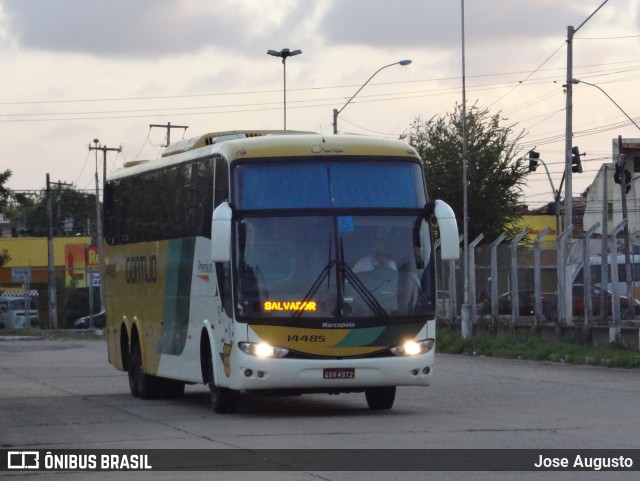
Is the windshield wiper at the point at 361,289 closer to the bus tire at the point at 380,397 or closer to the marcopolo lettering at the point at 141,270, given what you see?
the bus tire at the point at 380,397

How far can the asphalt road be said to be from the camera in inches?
546

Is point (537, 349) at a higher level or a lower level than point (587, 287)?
lower

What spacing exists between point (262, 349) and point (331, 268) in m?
1.23

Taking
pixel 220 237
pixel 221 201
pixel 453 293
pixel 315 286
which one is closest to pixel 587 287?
pixel 453 293

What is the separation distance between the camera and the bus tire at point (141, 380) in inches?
882

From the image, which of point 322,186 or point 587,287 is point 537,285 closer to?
point 587,287

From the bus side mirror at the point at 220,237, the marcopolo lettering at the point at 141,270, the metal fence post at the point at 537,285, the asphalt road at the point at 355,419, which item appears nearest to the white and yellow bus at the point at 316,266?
the bus side mirror at the point at 220,237

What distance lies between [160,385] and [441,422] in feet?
23.6

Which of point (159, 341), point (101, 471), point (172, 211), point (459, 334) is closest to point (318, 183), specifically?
point (172, 211)

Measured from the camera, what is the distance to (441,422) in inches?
645

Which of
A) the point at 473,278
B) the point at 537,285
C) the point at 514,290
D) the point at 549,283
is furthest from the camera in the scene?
the point at 473,278

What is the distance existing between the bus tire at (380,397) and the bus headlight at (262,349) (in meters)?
1.64

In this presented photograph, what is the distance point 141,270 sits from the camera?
890 inches

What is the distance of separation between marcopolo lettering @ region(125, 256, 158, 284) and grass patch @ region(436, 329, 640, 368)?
29.9 feet
